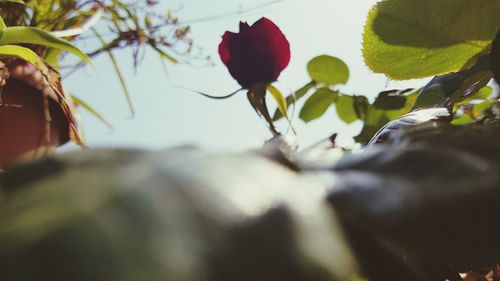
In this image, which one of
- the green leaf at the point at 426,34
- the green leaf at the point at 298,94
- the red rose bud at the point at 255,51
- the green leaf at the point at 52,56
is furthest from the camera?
the green leaf at the point at 52,56

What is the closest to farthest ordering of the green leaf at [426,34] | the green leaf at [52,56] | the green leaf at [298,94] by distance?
the green leaf at [426,34], the green leaf at [298,94], the green leaf at [52,56]

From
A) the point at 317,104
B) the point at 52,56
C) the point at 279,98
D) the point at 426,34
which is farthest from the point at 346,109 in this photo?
the point at 52,56

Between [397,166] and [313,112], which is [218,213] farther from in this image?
[313,112]

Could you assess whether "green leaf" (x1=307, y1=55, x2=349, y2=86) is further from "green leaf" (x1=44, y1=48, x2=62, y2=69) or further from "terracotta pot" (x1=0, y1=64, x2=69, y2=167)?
"green leaf" (x1=44, y1=48, x2=62, y2=69)

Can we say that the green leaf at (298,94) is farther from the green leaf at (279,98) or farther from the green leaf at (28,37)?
the green leaf at (28,37)

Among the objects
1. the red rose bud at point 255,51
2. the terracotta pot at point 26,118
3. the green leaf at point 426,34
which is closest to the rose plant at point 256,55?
the red rose bud at point 255,51

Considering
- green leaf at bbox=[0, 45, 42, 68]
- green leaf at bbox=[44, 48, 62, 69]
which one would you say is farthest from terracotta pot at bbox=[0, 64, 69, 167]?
green leaf at bbox=[44, 48, 62, 69]

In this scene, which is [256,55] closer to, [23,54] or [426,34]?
[426,34]
